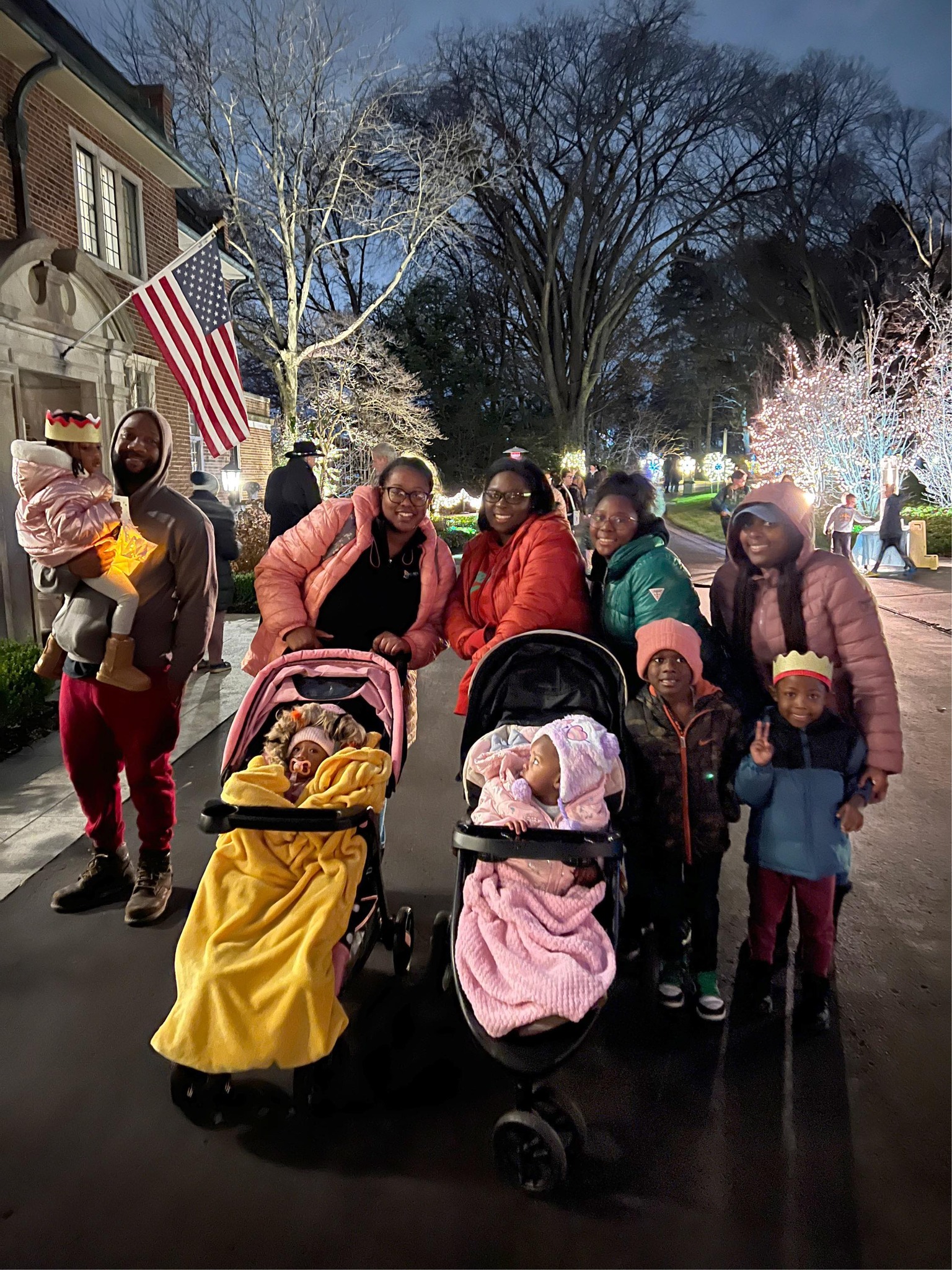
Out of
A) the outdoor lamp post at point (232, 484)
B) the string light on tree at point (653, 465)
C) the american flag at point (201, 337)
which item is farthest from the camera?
the string light on tree at point (653, 465)

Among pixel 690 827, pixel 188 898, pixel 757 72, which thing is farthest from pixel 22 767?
pixel 757 72

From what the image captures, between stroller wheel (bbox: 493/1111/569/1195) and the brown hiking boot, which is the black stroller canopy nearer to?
stroller wheel (bbox: 493/1111/569/1195)

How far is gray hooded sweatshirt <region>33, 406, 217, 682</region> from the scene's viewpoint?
3703 mm

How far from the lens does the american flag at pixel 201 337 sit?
7.09 meters

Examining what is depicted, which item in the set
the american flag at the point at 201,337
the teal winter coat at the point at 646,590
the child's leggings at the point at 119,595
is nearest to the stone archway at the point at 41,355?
the american flag at the point at 201,337

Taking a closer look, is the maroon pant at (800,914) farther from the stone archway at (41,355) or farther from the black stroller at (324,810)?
the stone archway at (41,355)

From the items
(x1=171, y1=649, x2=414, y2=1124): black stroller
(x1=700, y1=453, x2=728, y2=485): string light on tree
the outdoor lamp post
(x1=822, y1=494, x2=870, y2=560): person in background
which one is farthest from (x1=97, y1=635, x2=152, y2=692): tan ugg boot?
(x1=700, y1=453, x2=728, y2=485): string light on tree

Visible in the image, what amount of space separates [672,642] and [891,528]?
613 inches

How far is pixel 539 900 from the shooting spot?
253cm

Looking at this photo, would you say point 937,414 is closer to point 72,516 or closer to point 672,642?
point 672,642

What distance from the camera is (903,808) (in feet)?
17.3

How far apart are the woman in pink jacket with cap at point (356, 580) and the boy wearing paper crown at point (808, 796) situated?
1.61m

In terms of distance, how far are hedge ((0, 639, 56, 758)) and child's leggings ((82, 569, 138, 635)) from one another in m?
2.76

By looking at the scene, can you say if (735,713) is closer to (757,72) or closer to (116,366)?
(116,366)
